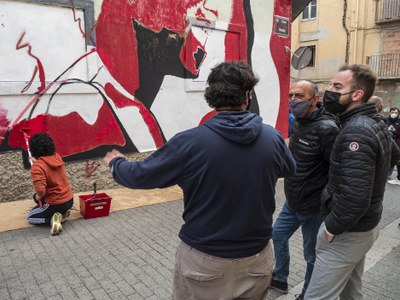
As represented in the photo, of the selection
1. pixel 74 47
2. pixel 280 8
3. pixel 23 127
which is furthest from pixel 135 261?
pixel 280 8

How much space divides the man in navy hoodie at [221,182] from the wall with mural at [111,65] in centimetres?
432

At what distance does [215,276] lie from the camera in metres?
1.76

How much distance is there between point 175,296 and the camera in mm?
1876

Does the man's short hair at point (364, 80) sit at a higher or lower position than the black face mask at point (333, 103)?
higher

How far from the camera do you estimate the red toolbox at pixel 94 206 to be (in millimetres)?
4961

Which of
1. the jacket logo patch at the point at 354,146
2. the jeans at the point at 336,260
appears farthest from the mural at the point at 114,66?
the jacket logo patch at the point at 354,146

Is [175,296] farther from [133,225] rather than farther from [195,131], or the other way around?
[133,225]

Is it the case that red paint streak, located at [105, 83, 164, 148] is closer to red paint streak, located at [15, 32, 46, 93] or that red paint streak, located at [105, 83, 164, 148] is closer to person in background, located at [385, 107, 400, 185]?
red paint streak, located at [15, 32, 46, 93]

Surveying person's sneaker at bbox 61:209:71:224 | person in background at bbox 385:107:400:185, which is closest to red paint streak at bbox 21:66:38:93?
person's sneaker at bbox 61:209:71:224

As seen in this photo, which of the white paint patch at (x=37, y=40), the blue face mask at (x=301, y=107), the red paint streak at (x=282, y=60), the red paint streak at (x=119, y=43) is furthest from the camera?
the red paint streak at (x=282, y=60)

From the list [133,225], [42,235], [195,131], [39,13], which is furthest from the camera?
[39,13]

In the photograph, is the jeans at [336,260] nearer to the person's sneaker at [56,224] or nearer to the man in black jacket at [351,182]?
the man in black jacket at [351,182]

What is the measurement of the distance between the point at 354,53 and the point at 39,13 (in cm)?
2175

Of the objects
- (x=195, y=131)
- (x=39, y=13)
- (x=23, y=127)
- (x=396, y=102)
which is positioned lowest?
(x=396, y=102)
